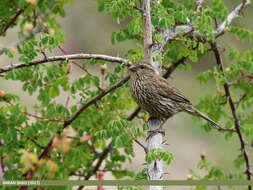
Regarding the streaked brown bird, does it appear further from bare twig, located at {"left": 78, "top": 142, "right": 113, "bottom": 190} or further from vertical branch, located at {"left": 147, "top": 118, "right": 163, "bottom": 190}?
bare twig, located at {"left": 78, "top": 142, "right": 113, "bottom": 190}

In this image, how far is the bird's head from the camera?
145 inches

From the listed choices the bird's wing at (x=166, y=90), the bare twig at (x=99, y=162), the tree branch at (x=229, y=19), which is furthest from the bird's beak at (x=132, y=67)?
the tree branch at (x=229, y=19)

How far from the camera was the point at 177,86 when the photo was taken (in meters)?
12.8

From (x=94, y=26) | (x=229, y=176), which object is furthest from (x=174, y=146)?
(x=229, y=176)

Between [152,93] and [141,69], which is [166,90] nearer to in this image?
[152,93]

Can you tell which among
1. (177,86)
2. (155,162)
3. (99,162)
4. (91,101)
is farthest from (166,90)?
(177,86)

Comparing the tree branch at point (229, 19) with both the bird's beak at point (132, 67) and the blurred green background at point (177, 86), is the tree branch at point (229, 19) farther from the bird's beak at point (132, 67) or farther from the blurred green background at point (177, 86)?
the blurred green background at point (177, 86)

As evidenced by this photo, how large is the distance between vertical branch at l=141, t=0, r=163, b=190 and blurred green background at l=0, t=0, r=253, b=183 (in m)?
5.51

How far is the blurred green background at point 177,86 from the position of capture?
10.2m

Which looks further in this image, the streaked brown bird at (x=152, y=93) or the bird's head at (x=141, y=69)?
the streaked brown bird at (x=152, y=93)

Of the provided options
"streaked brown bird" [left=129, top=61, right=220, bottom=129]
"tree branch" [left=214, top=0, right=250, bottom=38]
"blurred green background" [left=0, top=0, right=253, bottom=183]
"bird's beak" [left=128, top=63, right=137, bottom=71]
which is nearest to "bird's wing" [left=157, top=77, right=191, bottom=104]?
"streaked brown bird" [left=129, top=61, right=220, bottom=129]

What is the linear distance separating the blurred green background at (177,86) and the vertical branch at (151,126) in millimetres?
5513

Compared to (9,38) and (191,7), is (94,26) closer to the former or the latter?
(9,38)

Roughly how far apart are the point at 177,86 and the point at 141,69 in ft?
29.9
